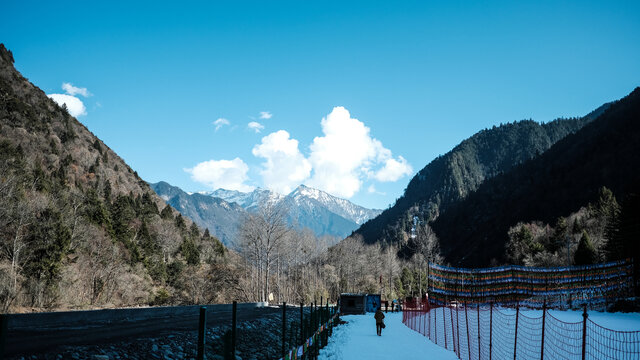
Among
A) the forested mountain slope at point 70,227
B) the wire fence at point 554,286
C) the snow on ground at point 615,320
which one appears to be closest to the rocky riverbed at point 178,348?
the forested mountain slope at point 70,227

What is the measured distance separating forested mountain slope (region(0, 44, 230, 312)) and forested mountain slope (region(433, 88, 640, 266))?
10224 cm

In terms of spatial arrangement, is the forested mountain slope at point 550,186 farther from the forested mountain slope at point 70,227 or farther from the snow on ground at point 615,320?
the forested mountain slope at point 70,227

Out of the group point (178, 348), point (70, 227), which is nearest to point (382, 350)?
point (178, 348)

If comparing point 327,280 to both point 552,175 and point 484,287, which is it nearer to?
point 484,287

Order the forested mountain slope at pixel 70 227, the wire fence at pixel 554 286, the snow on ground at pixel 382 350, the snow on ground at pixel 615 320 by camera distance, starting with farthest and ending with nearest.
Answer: the wire fence at pixel 554 286 < the forested mountain slope at pixel 70 227 < the snow on ground at pixel 615 320 < the snow on ground at pixel 382 350

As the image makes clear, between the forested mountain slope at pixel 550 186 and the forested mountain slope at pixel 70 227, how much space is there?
102239mm

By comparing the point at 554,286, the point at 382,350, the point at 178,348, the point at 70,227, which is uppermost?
the point at 70,227

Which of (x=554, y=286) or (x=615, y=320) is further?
(x=554, y=286)

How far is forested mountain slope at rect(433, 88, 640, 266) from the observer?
133m

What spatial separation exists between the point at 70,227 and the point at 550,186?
153 metres

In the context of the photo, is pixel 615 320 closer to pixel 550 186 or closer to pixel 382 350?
pixel 382 350

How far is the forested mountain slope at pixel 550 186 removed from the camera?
437 ft

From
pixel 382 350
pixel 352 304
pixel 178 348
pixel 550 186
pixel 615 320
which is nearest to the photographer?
pixel 178 348

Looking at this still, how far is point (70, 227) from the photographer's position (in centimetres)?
4953
